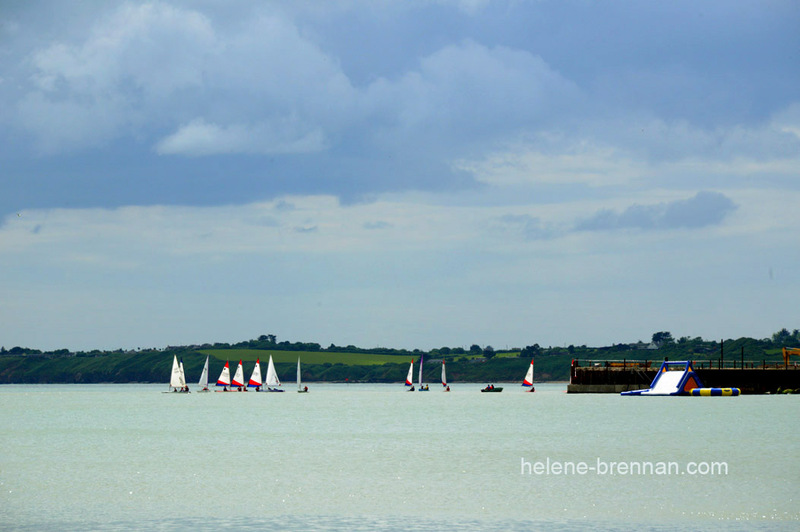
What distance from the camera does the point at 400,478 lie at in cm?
5300

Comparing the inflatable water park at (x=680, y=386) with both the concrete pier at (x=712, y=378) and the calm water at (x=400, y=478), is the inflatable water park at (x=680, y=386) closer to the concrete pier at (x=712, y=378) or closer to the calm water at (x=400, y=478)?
the concrete pier at (x=712, y=378)

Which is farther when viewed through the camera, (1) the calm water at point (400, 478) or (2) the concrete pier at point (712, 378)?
(2) the concrete pier at point (712, 378)

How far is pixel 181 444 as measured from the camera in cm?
7669

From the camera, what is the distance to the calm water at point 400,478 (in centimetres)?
3869

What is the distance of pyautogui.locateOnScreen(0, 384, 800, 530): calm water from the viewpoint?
38688 millimetres

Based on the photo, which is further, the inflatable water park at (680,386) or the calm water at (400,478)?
the inflatable water park at (680,386)

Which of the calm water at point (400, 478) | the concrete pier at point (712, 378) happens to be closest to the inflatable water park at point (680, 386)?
the concrete pier at point (712, 378)

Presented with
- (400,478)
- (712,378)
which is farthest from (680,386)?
(400,478)

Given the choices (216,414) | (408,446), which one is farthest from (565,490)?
(216,414)

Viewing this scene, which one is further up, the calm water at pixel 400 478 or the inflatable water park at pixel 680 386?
the inflatable water park at pixel 680 386

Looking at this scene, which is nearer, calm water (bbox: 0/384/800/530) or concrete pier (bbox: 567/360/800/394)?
calm water (bbox: 0/384/800/530)

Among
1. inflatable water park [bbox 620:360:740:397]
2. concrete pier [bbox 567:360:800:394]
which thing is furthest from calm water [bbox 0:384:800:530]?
concrete pier [bbox 567:360:800:394]

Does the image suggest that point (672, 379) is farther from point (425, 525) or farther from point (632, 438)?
point (425, 525)

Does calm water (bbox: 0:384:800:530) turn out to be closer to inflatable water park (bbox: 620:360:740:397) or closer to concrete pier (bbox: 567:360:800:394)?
inflatable water park (bbox: 620:360:740:397)
